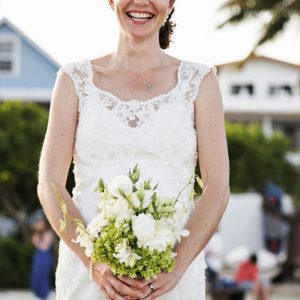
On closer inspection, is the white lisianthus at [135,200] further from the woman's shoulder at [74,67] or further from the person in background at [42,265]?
the person in background at [42,265]

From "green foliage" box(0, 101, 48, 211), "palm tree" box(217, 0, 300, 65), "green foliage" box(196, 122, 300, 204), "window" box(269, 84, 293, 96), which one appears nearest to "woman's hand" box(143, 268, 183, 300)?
"palm tree" box(217, 0, 300, 65)

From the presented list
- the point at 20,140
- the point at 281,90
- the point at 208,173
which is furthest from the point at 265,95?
the point at 208,173

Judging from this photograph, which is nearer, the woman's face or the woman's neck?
the woman's face

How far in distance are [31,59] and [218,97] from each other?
114ft

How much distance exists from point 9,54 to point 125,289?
3553 cm

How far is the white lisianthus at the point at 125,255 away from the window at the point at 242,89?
5692 cm

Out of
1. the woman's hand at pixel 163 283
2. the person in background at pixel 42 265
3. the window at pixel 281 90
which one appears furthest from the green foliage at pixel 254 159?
the woman's hand at pixel 163 283

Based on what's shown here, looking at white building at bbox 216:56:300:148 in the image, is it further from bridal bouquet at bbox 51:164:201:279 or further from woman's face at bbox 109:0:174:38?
bridal bouquet at bbox 51:164:201:279

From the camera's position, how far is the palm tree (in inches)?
984

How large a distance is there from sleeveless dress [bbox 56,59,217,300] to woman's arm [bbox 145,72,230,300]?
1.6 inches

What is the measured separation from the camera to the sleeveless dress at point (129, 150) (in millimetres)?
3645

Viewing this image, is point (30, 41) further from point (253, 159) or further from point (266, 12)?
point (266, 12)

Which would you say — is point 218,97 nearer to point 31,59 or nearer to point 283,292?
point 283,292

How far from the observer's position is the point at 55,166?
3658 millimetres
